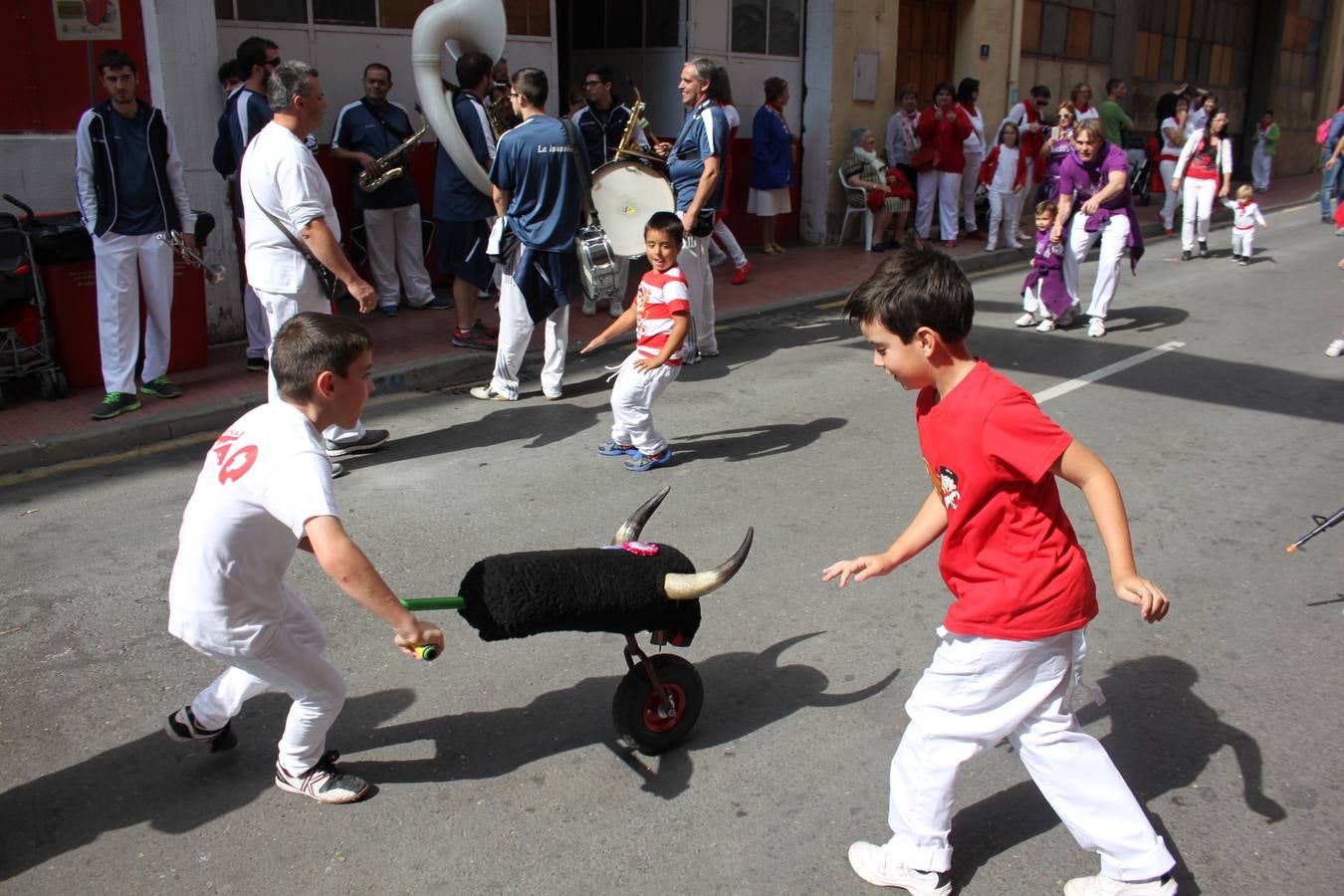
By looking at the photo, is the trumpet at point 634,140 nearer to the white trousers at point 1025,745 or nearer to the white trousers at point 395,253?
the white trousers at point 395,253

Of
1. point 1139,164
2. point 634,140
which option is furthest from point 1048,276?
point 1139,164

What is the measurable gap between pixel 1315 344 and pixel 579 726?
798cm

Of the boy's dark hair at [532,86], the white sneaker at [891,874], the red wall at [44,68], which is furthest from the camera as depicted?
the red wall at [44,68]

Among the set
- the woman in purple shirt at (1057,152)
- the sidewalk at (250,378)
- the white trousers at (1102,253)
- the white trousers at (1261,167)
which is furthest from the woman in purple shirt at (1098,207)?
the white trousers at (1261,167)

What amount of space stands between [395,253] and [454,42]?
7.11 feet

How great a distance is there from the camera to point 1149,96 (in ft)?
71.5

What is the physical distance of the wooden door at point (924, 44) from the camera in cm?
1567

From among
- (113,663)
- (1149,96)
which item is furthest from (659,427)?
(1149,96)

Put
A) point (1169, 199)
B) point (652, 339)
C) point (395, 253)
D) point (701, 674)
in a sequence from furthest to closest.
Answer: point (1169, 199) → point (395, 253) → point (652, 339) → point (701, 674)

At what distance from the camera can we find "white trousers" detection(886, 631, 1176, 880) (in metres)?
2.63

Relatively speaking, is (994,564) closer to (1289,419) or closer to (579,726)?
(579,726)

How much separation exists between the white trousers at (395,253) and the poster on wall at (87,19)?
2374 mm

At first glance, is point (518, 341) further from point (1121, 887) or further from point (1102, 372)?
point (1121, 887)

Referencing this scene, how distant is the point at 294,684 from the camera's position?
9.97 feet
